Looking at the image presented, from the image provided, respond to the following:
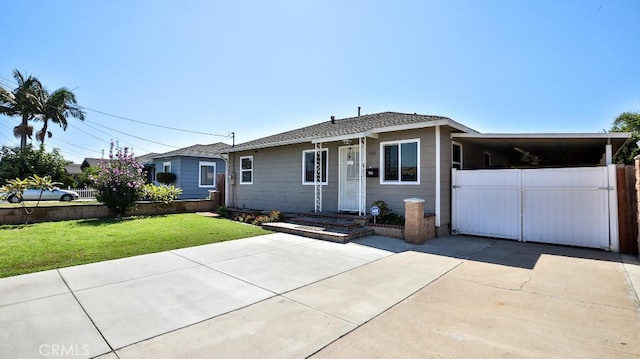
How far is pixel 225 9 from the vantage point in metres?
9.24

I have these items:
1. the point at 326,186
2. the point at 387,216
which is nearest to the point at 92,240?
the point at 326,186

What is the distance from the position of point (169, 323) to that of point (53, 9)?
460 inches

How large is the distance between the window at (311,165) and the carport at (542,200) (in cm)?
430

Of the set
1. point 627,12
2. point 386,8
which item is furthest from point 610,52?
point 386,8

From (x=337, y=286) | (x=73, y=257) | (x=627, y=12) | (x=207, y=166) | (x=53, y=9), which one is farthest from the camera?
(x=207, y=166)

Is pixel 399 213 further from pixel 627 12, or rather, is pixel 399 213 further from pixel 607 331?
pixel 627 12

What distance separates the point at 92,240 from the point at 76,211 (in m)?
5.30

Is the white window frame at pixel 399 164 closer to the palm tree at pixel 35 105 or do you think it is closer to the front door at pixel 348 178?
the front door at pixel 348 178

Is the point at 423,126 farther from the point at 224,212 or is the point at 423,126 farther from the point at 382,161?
the point at 224,212

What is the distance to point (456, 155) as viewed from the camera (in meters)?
9.44

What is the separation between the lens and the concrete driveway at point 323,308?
8.86ft

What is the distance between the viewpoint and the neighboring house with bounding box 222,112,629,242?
27.5 ft

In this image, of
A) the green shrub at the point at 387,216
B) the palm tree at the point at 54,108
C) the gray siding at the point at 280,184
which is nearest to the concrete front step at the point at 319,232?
the green shrub at the point at 387,216

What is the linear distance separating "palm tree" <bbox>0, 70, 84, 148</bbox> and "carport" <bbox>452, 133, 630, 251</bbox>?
32.7 metres
